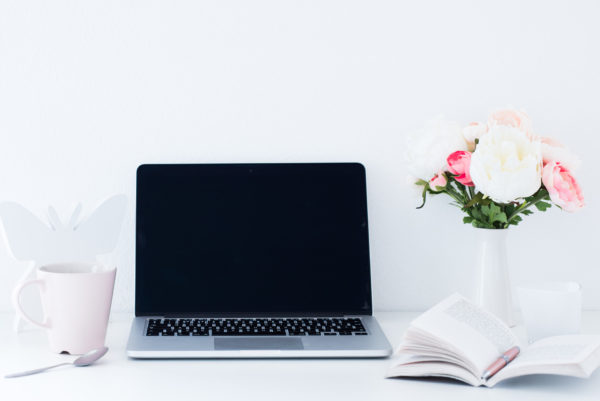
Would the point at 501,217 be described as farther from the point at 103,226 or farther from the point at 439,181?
the point at 103,226

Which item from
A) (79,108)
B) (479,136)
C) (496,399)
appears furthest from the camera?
(79,108)

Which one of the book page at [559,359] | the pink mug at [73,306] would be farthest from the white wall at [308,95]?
the book page at [559,359]

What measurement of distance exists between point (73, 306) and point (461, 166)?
61 centimetres

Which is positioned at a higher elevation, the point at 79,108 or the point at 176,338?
Answer: the point at 79,108

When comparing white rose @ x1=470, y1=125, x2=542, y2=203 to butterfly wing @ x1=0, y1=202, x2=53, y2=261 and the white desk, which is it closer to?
the white desk

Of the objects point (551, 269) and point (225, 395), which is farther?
point (551, 269)

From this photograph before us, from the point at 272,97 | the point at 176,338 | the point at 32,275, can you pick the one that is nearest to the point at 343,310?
the point at 176,338

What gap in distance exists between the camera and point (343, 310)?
3.66 feet

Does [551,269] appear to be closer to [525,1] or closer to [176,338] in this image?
[525,1]

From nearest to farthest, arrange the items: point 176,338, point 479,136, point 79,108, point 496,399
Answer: point 496,399, point 176,338, point 479,136, point 79,108

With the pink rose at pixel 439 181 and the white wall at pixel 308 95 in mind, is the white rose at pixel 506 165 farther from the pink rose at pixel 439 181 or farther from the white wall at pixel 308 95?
the white wall at pixel 308 95

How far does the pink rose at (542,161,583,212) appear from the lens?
0.99m

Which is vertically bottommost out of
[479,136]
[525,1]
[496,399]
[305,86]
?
[496,399]

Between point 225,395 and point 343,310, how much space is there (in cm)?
38
